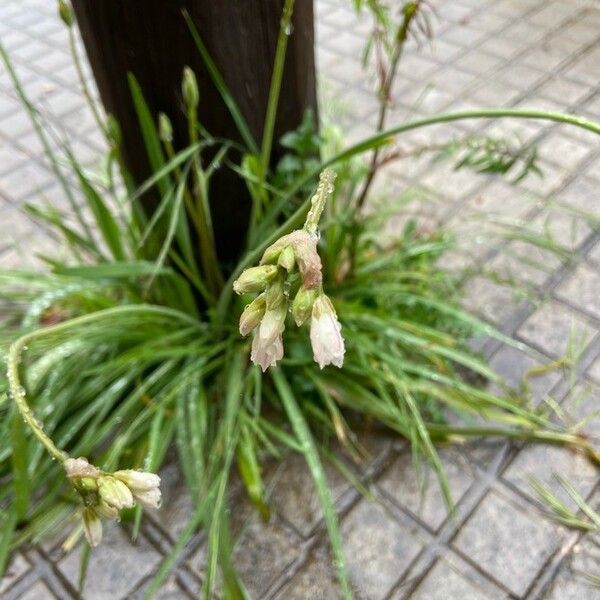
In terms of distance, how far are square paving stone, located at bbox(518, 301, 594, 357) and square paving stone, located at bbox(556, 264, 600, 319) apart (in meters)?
0.04

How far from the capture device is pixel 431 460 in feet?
4.16

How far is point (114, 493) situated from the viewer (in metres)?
0.57

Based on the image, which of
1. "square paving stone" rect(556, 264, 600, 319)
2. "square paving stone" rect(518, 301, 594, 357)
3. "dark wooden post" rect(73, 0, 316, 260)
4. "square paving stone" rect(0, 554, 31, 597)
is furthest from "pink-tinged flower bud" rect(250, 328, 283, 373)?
"square paving stone" rect(556, 264, 600, 319)

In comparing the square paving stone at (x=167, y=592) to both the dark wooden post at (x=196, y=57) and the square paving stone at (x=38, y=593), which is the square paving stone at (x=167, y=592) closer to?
the square paving stone at (x=38, y=593)

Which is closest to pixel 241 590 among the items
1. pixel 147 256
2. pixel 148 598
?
pixel 148 598

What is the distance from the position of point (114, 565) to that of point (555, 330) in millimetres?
1151

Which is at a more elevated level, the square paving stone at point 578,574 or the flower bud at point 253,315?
the flower bud at point 253,315

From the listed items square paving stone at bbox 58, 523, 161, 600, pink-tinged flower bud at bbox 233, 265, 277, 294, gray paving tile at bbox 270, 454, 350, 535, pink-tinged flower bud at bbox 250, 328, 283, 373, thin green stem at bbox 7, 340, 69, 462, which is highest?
pink-tinged flower bud at bbox 233, 265, 277, 294

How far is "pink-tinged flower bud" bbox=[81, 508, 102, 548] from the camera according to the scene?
24.3 inches

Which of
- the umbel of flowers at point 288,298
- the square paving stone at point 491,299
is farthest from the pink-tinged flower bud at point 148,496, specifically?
the square paving stone at point 491,299

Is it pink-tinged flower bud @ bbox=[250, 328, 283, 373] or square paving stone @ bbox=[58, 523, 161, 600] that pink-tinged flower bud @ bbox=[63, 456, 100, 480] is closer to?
pink-tinged flower bud @ bbox=[250, 328, 283, 373]

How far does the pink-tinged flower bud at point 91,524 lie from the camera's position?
0.62m

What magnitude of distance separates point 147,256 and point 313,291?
0.93 metres

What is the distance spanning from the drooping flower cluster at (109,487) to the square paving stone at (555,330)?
45.7 inches
